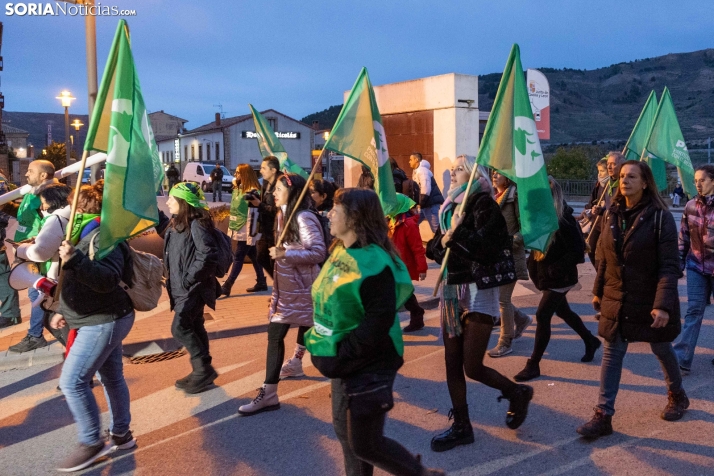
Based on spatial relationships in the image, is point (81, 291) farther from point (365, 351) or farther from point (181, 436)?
point (365, 351)

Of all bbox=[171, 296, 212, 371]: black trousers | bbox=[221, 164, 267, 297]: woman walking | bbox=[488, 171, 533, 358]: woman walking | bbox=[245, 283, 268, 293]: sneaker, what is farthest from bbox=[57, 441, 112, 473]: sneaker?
bbox=[245, 283, 268, 293]: sneaker

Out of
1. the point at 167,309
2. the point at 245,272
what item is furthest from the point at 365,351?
the point at 245,272

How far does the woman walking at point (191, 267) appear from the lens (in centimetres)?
525

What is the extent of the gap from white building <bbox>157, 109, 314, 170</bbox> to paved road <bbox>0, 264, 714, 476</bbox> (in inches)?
2590

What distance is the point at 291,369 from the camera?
19.2 feet

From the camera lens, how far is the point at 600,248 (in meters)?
4.54

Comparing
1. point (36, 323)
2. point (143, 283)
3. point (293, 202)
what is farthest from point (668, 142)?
point (36, 323)

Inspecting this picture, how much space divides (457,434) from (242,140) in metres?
71.4

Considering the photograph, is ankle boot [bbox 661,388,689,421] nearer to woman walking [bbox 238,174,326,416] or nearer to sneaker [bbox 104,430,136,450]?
woman walking [bbox 238,174,326,416]

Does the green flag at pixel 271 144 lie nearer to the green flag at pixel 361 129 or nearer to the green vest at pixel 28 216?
the green vest at pixel 28 216

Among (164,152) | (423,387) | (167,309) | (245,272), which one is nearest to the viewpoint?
(423,387)

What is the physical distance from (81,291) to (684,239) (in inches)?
184

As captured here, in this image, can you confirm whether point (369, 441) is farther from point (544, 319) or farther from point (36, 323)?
point (36, 323)

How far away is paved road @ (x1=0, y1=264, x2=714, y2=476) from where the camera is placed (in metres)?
4.10
